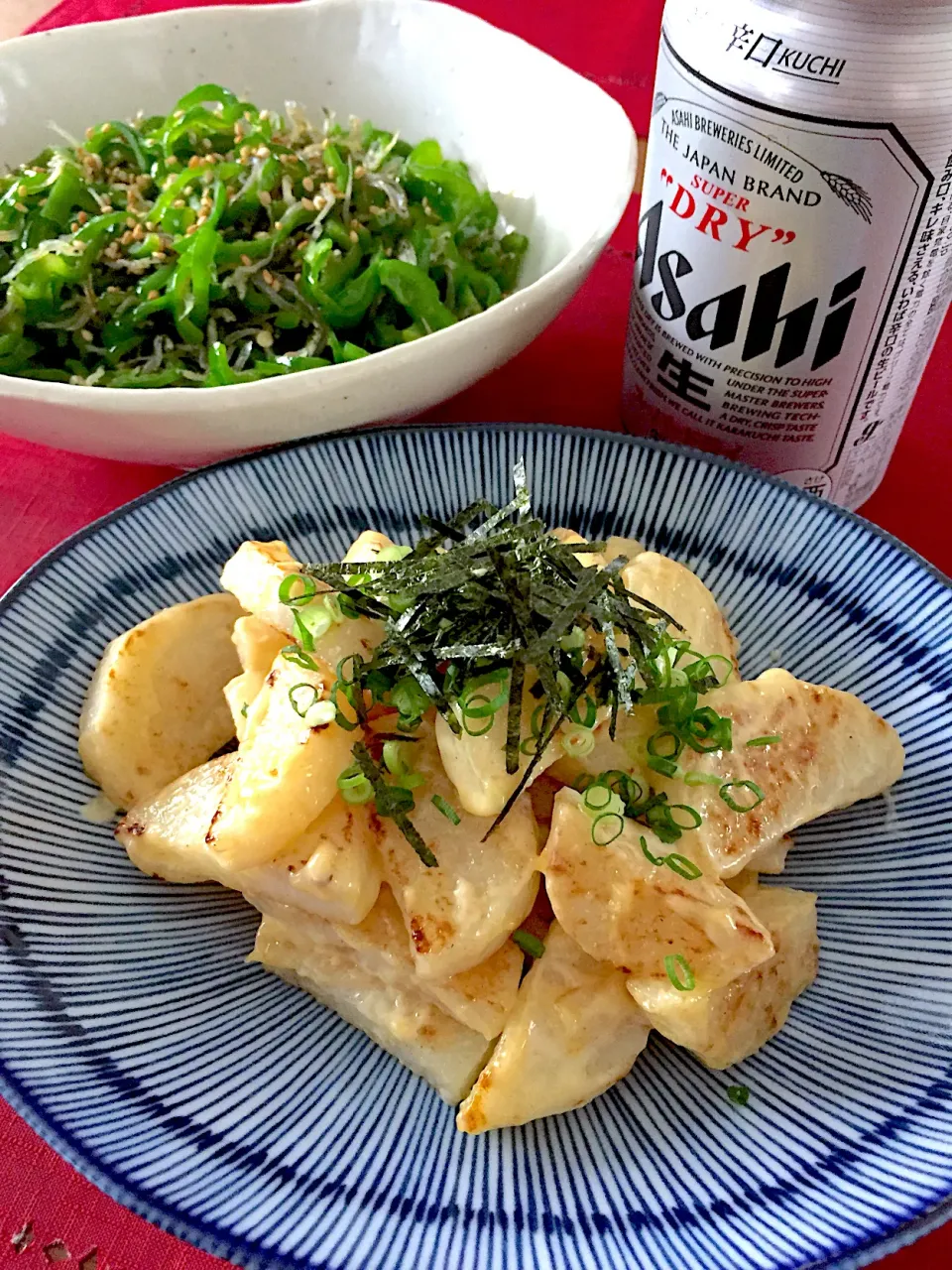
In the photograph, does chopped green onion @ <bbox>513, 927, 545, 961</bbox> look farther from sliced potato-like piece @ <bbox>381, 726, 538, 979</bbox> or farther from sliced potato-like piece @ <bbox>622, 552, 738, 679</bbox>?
sliced potato-like piece @ <bbox>622, 552, 738, 679</bbox>

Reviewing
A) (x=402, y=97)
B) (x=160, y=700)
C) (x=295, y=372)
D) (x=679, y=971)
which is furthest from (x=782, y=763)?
(x=402, y=97)

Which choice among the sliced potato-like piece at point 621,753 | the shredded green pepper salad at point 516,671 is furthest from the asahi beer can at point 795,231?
the sliced potato-like piece at point 621,753

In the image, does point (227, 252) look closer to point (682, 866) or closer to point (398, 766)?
point (398, 766)

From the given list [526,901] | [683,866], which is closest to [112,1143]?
[526,901]

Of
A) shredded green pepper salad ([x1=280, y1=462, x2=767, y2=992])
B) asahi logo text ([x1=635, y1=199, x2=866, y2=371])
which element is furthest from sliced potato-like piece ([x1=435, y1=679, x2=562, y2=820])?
asahi logo text ([x1=635, y1=199, x2=866, y2=371])

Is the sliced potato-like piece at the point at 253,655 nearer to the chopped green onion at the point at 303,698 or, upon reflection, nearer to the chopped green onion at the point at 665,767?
the chopped green onion at the point at 303,698

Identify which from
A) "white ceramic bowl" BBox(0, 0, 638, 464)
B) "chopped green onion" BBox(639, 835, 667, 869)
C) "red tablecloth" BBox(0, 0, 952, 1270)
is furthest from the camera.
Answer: "red tablecloth" BBox(0, 0, 952, 1270)

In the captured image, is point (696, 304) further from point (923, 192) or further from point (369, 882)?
point (369, 882)
